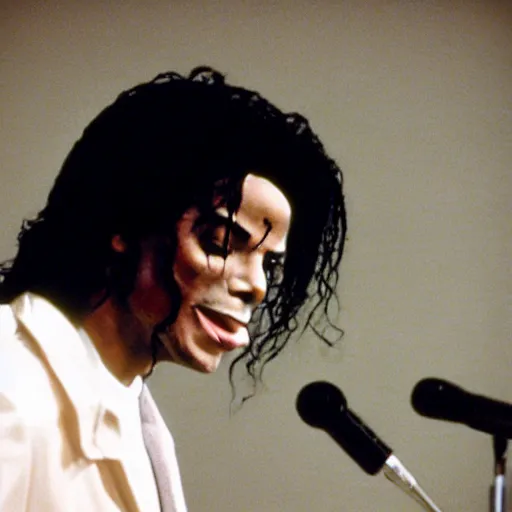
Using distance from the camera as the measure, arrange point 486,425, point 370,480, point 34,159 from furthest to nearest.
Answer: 1. point 370,480
2. point 34,159
3. point 486,425

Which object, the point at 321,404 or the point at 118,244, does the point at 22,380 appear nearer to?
the point at 118,244

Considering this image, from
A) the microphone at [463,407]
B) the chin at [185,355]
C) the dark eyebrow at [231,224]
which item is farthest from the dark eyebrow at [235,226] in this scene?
the microphone at [463,407]

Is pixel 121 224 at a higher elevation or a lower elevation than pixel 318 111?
lower

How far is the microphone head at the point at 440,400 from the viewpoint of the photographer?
834 millimetres

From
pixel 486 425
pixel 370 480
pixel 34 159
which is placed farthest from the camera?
pixel 370 480

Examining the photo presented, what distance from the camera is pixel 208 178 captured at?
917 millimetres

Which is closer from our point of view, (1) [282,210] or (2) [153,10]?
(1) [282,210]

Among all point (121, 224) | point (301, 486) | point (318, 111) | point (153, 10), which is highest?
point (153, 10)

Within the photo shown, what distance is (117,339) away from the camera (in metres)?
0.90

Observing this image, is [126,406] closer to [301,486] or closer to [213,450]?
[213,450]

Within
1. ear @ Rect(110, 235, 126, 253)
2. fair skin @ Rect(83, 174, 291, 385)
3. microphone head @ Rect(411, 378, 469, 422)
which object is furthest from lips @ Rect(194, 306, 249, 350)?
microphone head @ Rect(411, 378, 469, 422)

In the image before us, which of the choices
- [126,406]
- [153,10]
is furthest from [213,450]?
[153,10]

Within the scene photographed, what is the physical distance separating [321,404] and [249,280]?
0.17m

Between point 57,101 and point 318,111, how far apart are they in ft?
1.19
